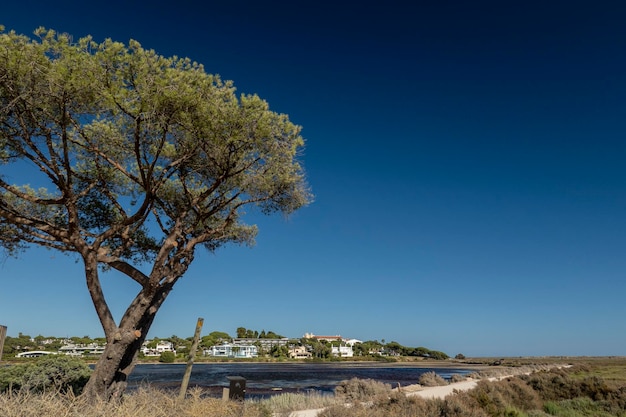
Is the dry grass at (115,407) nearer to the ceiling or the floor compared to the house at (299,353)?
nearer to the floor

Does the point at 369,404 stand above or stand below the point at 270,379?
below

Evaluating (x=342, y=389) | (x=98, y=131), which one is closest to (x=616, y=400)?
(x=342, y=389)

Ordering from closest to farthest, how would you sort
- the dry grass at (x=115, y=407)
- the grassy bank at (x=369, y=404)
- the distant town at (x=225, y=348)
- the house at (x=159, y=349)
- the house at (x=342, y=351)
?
the dry grass at (x=115, y=407)
the grassy bank at (x=369, y=404)
the distant town at (x=225, y=348)
the house at (x=159, y=349)
the house at (x=342, y=351)

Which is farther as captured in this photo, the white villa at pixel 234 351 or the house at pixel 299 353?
the house at pixel 299 353

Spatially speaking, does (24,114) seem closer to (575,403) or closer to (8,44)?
(8,44)

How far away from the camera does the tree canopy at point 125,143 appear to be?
6988 millimetres

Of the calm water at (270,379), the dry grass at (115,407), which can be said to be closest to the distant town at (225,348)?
the calm water at (270,379)

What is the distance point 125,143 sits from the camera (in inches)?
338

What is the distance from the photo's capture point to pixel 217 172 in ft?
30.5

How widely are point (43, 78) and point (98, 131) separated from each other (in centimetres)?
155

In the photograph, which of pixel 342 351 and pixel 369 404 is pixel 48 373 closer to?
pixel 369 404

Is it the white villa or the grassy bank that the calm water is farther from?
the white villa

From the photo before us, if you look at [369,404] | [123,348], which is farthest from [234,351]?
[123,348]

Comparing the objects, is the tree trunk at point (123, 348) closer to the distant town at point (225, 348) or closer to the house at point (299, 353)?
the distant town at point (225, 348)
